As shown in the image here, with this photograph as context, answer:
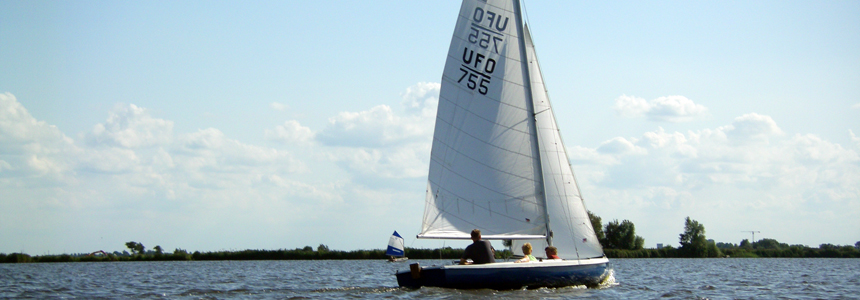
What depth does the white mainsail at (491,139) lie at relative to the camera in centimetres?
1927

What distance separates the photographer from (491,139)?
19.3m

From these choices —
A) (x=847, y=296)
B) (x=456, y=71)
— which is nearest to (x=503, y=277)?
(x=456, y=71)

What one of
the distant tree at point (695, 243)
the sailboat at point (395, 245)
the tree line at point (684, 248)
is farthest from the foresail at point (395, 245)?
the distant tree at point (695, 243)

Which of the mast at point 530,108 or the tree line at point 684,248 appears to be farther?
the tree line at point 684,248

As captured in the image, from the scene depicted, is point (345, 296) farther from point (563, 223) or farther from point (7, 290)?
point (7, 290)

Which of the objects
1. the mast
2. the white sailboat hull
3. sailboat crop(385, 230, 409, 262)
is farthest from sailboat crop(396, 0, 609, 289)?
sailboat crop(385, 230, 409, 262)

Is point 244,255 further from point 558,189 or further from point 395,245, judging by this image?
point 558,189

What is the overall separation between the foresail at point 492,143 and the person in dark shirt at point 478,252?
1369mm

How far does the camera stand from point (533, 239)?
64.0 ft

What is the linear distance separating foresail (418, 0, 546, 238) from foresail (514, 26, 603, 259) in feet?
2.51

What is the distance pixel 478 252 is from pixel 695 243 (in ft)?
207

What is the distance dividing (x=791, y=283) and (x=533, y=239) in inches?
490

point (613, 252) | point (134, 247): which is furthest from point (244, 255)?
point (613, 252)

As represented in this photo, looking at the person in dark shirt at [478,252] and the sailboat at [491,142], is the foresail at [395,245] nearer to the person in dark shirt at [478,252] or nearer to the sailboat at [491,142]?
the sailboat at [491,142]
